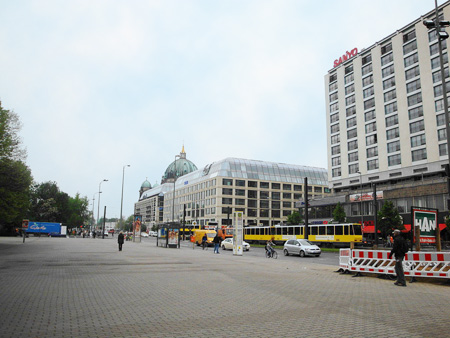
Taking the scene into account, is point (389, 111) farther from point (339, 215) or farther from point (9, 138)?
point (9, 138)

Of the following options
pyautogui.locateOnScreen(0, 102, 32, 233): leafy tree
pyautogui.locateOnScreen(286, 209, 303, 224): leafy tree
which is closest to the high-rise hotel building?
pyautogui.locateOnScreen(286, 209, 303, 224): leafy tree

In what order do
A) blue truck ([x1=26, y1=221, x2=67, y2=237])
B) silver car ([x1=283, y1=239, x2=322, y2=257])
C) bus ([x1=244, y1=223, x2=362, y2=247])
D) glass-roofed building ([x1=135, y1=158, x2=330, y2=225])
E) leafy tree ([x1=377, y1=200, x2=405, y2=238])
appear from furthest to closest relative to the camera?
glass-roofed building ([x1=135, y1=158, x2=330, y2=225])
blue truck ([x1=26, y1=221, x2=67, y2=237])
leafy tree ([x1=377, y1=200, x2=405, y2=238])
bus ([x1=244, y1=223, x2=362, y2=247])
silver car ([x1=283, y1=239, x2=322, y2=257])

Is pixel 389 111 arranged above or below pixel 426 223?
above

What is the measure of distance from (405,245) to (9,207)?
3874cm

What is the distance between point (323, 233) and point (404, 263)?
3062cm

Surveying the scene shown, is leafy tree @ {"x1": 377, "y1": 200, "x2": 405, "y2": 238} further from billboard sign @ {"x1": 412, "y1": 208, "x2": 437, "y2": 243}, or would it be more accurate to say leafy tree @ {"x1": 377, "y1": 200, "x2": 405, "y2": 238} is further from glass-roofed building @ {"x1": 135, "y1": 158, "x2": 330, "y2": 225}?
glass-roofed building @ {"x1": 135, "y1": 158, "x2": 330, "y2": 225}

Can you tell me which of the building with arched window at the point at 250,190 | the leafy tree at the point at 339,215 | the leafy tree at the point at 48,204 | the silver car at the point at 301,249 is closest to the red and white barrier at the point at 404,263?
the silver car at the point at 301,249

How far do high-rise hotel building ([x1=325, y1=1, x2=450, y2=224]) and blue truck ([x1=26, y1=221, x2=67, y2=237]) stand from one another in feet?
188

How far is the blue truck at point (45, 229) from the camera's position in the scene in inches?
2677

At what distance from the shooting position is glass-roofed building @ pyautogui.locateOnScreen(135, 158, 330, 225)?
100625 mm

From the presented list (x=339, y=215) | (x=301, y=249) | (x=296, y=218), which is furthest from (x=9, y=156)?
(x=296, y=218)

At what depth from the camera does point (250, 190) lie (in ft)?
339

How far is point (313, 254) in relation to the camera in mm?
27172

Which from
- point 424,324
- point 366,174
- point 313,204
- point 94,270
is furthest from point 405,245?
point 313,204
